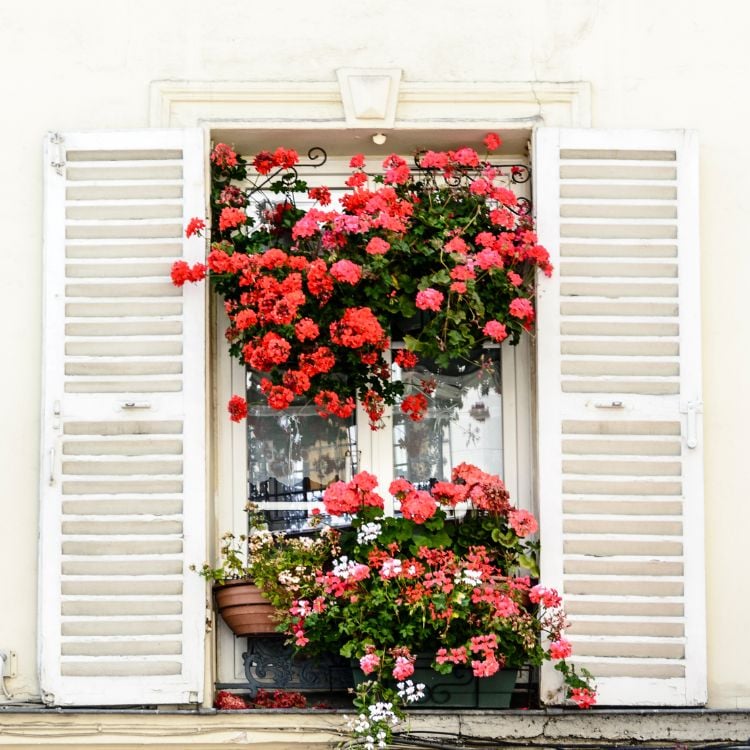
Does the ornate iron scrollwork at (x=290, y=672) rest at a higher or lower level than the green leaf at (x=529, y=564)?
lower

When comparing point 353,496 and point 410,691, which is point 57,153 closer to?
point 353,496

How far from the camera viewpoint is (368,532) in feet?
19.2

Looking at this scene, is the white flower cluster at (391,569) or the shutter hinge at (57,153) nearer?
the white flower cluster at (391,569)

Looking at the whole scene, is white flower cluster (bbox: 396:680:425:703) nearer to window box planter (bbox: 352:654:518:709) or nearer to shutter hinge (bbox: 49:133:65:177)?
window box planter (bbox: 352:654:518:709)

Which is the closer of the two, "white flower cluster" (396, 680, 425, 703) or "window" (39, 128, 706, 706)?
"white flower cluster" (396, 680, 425, 703)

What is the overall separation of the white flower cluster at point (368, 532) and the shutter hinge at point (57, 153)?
1.87 metres

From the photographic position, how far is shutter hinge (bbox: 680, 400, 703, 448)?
598 centimetres

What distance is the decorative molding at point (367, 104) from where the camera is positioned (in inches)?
243

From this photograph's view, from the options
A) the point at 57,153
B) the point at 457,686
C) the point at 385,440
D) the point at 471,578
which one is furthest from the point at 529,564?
the point at 57,153

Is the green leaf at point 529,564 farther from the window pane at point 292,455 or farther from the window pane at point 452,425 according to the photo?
the window pane at point 292,455

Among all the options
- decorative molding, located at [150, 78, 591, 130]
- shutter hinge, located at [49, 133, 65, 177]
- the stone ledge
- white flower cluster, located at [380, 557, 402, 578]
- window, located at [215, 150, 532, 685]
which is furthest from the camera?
window, located at [215, 150, 532, 685]

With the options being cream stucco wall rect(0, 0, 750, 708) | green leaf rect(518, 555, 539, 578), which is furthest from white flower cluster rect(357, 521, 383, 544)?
cream stucco wall rect(0, 0, 750, 708)

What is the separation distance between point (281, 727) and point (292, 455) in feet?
3.75

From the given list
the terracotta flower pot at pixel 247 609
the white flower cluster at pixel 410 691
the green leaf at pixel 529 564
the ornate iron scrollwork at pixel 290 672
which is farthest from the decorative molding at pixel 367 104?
the white flower cluster at pixel 410 691
